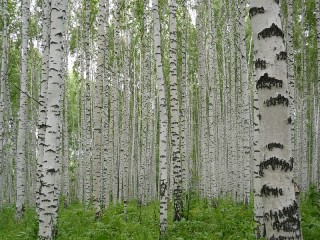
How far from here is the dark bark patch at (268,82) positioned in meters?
3.07

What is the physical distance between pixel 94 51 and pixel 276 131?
24078 millimetres

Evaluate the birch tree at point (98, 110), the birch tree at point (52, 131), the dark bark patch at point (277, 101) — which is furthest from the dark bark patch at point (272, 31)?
the birch tree at point (98, 110)

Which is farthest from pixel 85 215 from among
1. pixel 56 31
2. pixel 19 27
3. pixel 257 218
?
pixel 19 27

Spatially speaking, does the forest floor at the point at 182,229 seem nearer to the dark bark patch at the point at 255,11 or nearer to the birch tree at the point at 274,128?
the birch tree at the point at 274,128

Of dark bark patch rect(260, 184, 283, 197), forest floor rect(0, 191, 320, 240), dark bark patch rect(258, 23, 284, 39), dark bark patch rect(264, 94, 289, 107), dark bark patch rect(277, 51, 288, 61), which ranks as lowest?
forest floor rect(0, 191, 320, 240)

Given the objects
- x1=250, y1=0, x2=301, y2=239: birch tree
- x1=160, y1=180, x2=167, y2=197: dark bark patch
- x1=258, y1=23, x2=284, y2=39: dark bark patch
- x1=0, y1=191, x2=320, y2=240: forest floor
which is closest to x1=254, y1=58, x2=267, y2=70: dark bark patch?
x1=250, y1=0, x2=301, y2=239: birch tree

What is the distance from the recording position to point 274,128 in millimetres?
3000

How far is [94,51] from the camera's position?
25750 millimetres

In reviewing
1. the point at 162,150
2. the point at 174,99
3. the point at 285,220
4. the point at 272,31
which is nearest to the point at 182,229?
the point at 162,150

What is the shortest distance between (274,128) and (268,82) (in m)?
0.42

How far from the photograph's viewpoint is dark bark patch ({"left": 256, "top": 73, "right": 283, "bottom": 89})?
10.1ft

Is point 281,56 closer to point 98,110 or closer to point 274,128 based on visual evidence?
point 274,128

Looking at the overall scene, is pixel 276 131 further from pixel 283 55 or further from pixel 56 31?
pixel 56 31

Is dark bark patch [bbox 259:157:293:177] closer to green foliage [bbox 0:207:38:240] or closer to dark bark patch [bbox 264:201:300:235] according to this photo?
dark bark patch [bbox 264:201:300:235]
